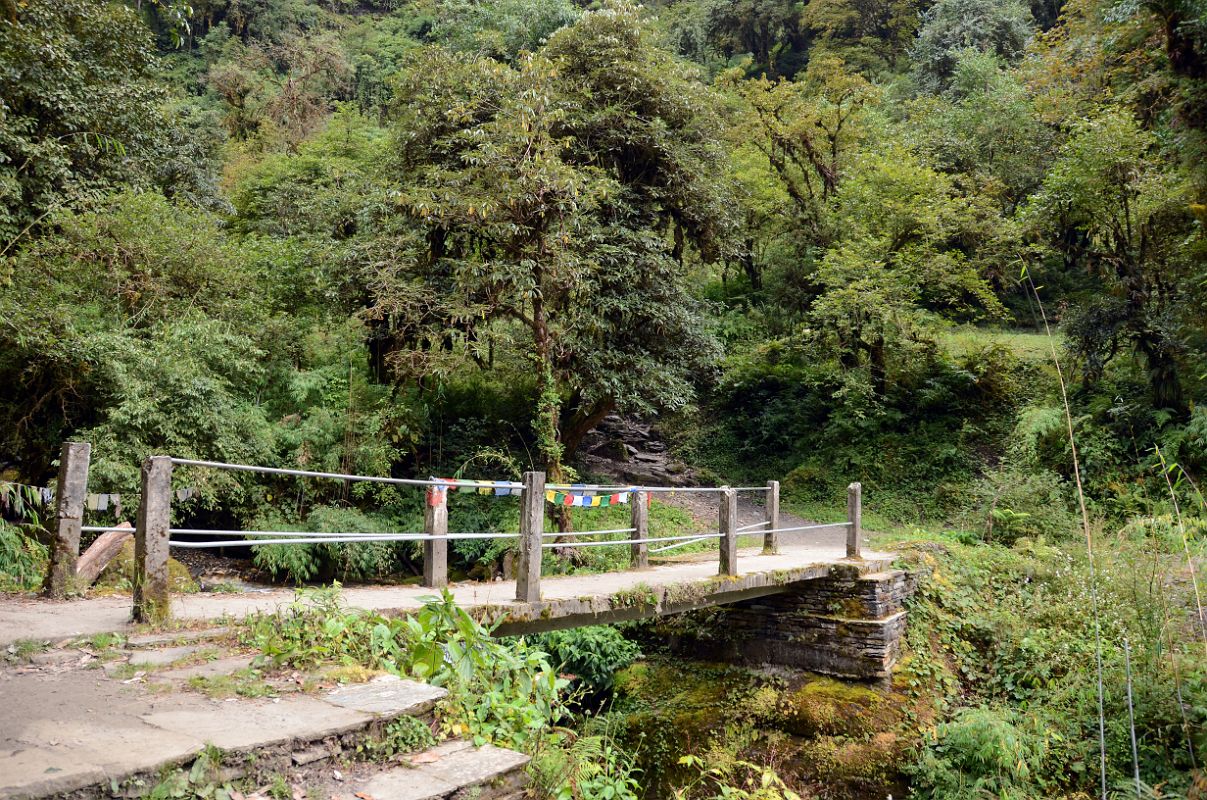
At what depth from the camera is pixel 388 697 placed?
128 inches

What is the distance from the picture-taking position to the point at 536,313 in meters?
11.6

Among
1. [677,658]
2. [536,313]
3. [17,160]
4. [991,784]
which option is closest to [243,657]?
[991,784]

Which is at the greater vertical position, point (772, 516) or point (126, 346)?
point (126, 346)

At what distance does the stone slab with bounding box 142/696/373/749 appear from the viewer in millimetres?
2635

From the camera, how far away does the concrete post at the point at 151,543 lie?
4086 mm

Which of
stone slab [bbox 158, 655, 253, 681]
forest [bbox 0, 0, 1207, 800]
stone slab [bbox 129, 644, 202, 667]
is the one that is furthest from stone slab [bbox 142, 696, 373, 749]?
forest [bbox 0, 0, 1207, 800]

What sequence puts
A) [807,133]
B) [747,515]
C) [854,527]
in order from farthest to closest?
[807,133]
[747,515]
[854,527]

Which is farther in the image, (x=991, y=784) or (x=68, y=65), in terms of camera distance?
(x=68, y=65)

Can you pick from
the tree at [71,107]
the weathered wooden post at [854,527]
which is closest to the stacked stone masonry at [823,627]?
the weathered wooden post at [854,527]

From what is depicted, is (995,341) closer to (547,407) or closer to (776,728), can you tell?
(547,407)

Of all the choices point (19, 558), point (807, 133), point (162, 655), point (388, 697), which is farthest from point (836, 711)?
point (807, 133)

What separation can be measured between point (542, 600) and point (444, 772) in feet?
8.80

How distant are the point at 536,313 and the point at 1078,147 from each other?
1054 cm

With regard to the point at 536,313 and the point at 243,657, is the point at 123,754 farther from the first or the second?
the point at 536,313
